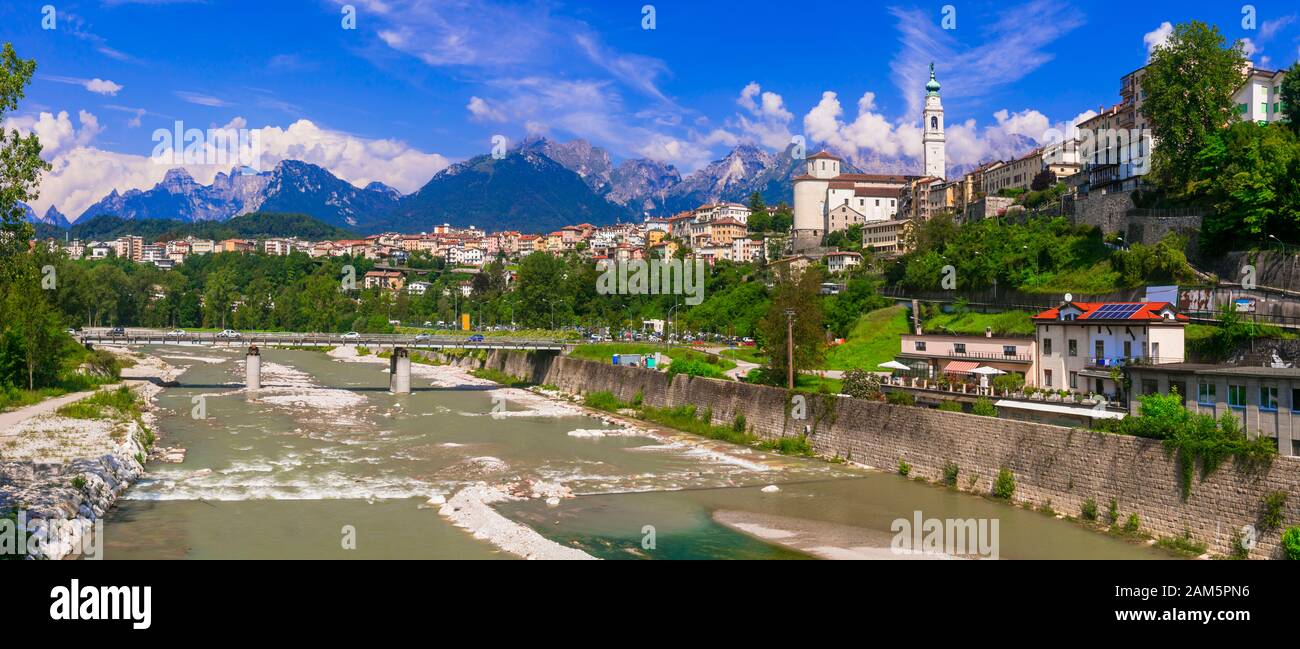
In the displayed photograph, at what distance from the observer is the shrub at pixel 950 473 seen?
26.8 metres

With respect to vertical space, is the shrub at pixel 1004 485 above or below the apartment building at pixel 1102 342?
below

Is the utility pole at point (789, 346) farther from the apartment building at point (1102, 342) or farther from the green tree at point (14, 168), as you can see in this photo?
the green tree at point (14, 168)

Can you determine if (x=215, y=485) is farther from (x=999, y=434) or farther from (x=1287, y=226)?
(x=1287, y=226)

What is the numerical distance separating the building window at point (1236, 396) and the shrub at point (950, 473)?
7.58 m

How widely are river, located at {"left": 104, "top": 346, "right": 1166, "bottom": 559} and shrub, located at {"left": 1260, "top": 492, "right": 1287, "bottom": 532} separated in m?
2.16

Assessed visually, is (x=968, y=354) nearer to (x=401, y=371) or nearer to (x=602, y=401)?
(x=602, y=401)

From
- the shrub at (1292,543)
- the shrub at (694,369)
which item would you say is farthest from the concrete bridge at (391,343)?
the shrub at (1292,543)

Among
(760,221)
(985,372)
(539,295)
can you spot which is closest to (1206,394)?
(985,372)

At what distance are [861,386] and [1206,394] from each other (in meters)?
12.7

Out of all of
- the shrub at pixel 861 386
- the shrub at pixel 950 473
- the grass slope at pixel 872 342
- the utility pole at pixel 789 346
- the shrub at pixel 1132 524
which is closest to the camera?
the shrub at pixel 1132 524

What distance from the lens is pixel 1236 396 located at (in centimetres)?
2158

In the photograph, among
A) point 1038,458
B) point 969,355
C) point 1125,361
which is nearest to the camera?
point 1038,458

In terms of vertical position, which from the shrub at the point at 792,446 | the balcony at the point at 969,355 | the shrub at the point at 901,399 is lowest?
the shrub at the point at 792,446
